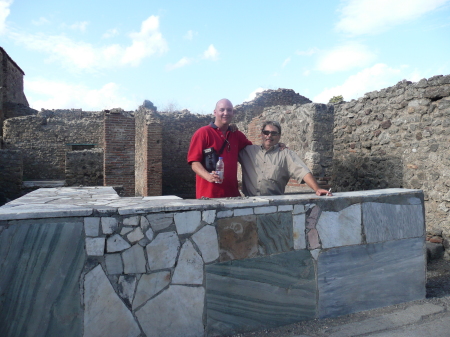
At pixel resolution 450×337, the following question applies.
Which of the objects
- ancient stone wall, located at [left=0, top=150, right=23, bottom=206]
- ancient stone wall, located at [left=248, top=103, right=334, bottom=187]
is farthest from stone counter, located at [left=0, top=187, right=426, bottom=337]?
ancient stone wall, located at [left=0, top=150, right=23, bottom=206]

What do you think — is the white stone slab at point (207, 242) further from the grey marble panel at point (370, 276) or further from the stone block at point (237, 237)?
the grey marble panel at point (370, 276)

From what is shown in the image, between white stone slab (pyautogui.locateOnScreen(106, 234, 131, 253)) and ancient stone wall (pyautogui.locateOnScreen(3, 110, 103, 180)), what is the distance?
15717 millimetres

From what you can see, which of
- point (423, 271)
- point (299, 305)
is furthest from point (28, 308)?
point (423, 271)

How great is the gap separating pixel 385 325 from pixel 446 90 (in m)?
3.40

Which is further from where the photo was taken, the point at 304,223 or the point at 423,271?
the point at 423,271

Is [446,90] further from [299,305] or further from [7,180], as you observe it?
[7,180]

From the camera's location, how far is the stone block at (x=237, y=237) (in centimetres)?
236

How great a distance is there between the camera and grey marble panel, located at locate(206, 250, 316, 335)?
7.62 ft

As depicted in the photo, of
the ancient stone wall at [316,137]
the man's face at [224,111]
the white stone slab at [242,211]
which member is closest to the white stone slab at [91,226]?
the white stone slab at [242,211]

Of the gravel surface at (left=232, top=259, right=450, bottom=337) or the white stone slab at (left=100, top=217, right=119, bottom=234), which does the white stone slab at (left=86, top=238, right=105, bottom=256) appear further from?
the gravel surface at (left=232, top=259, right=450, bottom=337)

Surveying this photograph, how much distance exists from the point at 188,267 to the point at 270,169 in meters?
1.41

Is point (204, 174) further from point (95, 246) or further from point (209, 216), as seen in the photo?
point (95, 246)

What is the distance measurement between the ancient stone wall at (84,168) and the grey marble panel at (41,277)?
8567 mm

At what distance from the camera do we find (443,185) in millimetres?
4633
